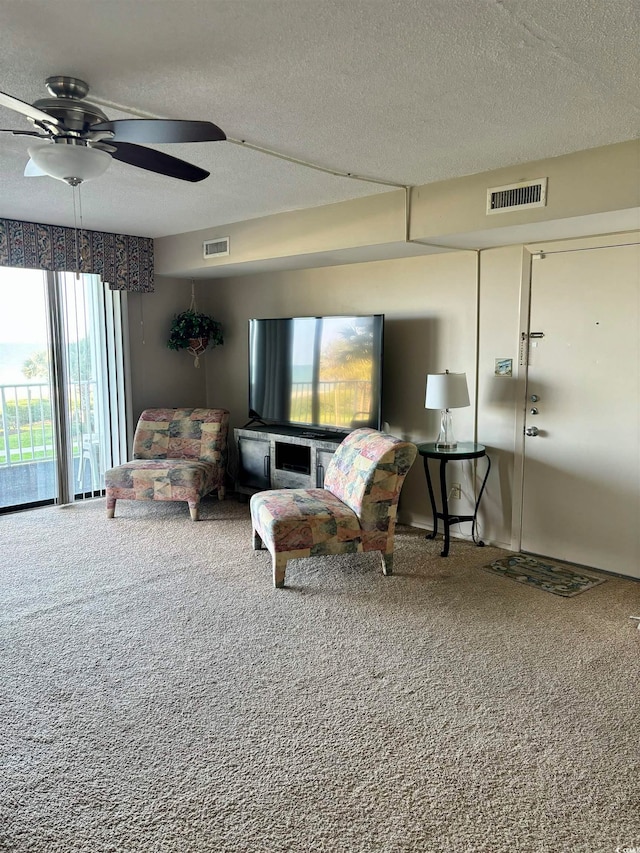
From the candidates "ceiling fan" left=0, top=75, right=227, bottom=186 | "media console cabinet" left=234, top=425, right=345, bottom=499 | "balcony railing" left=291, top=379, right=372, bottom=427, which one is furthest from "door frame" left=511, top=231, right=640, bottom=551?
"ceiling fan" left=0, top=75, right=227, bottom=186

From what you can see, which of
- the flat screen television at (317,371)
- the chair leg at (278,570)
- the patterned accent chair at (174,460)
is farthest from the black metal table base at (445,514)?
the patterned accent chair at (174,460)

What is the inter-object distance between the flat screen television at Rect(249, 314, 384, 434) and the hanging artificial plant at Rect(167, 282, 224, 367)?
56cm

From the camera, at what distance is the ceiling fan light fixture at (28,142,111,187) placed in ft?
7.59

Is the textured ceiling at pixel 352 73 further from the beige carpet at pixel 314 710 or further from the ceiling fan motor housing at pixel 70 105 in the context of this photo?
the beige carpet at pixel 314 710

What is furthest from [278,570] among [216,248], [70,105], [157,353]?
[157,353]

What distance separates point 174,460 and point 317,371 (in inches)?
55.3

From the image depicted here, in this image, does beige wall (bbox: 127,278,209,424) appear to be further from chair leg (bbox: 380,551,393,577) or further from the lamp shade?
chair leg (bbox: 380,551,393,577)

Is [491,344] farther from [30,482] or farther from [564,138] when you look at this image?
[30,482]

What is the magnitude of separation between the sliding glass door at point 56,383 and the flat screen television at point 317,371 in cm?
132

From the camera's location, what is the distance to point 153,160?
8.36 feet

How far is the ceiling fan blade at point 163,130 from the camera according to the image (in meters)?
2.11

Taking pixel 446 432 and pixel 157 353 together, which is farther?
pixel 157 353

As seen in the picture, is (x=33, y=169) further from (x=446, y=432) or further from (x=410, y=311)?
(x=446, y=432)

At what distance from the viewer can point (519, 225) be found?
3.48 meters
